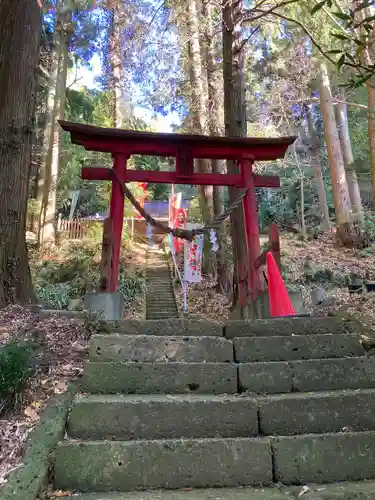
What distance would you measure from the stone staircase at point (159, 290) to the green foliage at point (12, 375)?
29.0 feet

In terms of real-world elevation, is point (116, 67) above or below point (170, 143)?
above

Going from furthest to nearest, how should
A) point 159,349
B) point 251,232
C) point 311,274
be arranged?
point 311,274, point 251,232, point 159,349

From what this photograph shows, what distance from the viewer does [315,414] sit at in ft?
9.39

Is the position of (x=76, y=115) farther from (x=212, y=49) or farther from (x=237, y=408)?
(x=237, y=408)

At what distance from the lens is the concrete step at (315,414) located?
2820 mm

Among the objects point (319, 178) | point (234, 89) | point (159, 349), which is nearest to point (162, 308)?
point (234, 89)

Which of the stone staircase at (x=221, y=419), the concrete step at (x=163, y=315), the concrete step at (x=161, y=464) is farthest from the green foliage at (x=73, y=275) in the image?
the concrete step at (x=161, y=464)

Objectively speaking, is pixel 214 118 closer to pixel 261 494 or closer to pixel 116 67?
pixel 116 67

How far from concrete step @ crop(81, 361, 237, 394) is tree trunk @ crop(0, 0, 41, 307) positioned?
2.12m

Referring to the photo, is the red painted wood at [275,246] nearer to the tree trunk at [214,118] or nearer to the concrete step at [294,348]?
the concrete step at [294,348]

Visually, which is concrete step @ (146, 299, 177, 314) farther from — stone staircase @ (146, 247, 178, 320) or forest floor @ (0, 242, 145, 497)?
forest floor @ (0, 242, 145, 497)

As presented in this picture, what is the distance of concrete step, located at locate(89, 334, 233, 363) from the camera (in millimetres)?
3340

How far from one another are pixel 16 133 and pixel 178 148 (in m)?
2.12

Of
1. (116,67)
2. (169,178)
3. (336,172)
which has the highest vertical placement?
(116,67)
